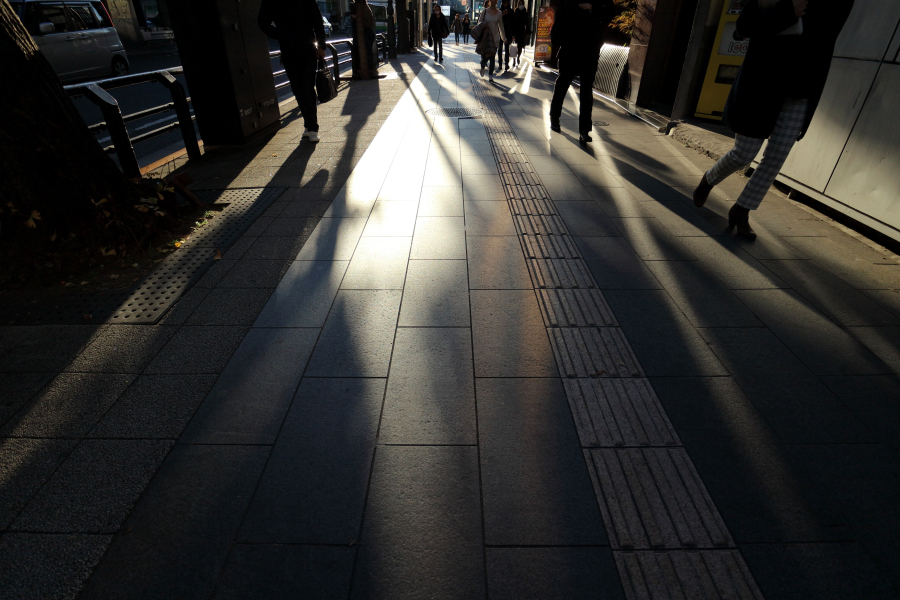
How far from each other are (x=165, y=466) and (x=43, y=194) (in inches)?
106

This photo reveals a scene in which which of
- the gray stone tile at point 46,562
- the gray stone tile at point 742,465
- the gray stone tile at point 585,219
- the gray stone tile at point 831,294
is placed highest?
the gray stone tile at point 831,294

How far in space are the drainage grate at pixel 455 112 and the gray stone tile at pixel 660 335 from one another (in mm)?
6330

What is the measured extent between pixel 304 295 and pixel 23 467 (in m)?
1.57

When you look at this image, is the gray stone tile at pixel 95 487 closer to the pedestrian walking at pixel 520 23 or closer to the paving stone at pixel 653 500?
the paving stone at pixel 653 500

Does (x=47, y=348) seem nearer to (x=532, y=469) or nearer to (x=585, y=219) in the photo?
(x=532, y=469)

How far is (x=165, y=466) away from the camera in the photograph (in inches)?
75.0

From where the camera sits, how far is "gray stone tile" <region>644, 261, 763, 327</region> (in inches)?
109

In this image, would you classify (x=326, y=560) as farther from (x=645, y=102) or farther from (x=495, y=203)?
(x=645, y=102)

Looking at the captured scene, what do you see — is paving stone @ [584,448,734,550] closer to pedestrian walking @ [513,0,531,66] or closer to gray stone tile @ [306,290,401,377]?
gray stone tile @ [306,290,401,377]

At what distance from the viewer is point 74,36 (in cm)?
1218

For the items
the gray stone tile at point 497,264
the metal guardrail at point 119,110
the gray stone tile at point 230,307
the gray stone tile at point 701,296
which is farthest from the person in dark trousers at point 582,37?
the gray stone tile at point 230,307

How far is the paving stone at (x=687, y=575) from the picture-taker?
1.47 m

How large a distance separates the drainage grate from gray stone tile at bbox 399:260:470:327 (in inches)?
228

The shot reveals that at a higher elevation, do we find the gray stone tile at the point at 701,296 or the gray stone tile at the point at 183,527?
the gray stone tile at the point at 701,296
